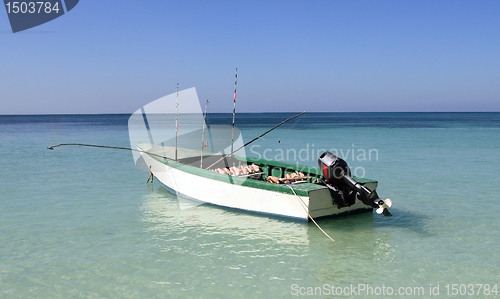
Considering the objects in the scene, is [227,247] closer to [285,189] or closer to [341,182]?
[285,189]

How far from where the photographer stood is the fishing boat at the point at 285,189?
9031mm

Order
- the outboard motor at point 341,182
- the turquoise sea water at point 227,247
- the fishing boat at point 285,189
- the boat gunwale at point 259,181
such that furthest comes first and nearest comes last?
the boat gunwale at point 259,181, the fishing boat at point 285,189, the outboard motor at point 341,182, the turquoise sea water at point 227,247

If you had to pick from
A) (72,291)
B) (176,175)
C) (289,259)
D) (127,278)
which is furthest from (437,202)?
(72,291)

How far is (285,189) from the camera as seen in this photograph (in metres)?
9.22

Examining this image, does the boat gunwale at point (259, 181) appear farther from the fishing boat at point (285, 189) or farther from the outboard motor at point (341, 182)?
the outboard motor at point (341, 182)

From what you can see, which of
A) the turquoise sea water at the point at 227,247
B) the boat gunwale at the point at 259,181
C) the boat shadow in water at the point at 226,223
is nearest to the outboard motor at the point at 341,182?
the boat gunwale at the point at 259,181

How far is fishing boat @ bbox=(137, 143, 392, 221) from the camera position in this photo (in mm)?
9031

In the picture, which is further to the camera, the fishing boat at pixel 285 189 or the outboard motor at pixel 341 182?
the fishing boat at pixel 285 189

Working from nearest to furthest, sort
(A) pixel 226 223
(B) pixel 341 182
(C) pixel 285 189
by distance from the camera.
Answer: (B) pixel 341 182 → (C) pixel 285 189 → (A) pixel 226 223

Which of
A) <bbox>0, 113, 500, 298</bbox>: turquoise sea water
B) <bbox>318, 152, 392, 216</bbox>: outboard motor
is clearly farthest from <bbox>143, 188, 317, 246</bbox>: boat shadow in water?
<bbox>318, 152, 392, 216</bbox>: outboard motor

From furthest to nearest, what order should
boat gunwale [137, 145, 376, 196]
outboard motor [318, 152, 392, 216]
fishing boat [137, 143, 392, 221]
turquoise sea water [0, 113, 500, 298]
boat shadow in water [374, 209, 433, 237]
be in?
1. boat shadow in water [374, 209, 433, 237]
2. boat gunwale [137, 145, 376, 196]
3. fishing boat [137, 143, 392, 221]
4. outboard motor [318, 152, 392, 216]
5. turquoise sea water [0, 113, 500, 298]

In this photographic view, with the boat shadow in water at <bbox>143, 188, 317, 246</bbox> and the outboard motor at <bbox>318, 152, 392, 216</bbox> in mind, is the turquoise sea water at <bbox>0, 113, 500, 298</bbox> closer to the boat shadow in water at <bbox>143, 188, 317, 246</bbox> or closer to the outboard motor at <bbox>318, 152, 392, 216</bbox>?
the boat shadow in water at <bbox>143, 188, 317, 246</bbox>

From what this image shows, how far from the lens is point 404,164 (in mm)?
21188

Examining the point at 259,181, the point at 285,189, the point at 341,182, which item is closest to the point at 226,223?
the point at 259,181
